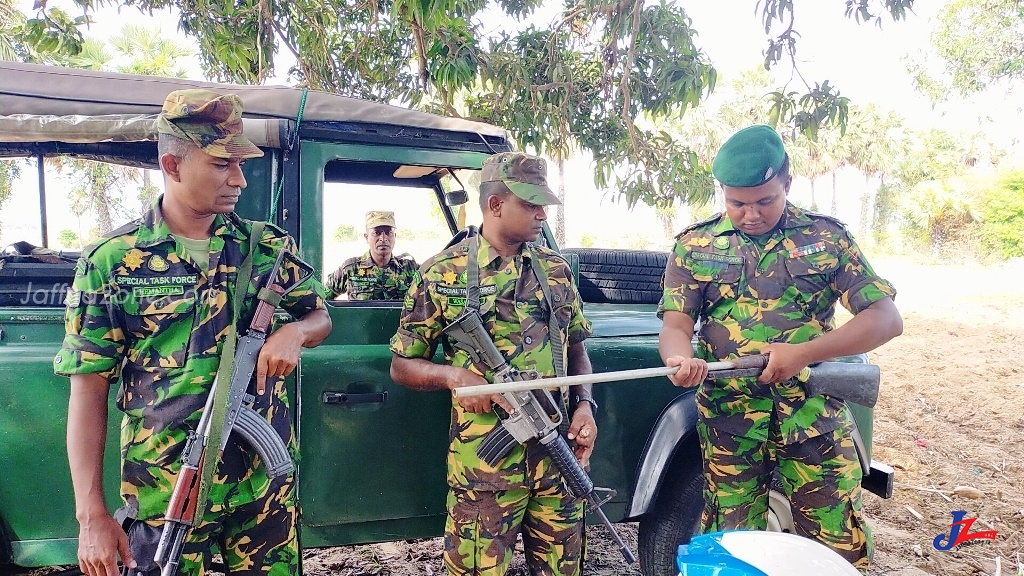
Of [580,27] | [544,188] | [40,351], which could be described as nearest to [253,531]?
[40,351]

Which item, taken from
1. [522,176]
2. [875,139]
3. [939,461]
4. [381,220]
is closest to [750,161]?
[522,176]

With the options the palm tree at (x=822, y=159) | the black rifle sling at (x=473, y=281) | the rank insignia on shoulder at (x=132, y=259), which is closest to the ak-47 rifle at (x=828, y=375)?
the black rifle sling at (x=473, y=281)

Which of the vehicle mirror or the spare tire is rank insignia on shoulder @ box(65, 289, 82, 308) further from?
the spare tire

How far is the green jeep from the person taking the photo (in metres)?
2.00

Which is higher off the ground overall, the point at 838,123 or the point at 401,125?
the point at 838,123

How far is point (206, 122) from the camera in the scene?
5.38 ft

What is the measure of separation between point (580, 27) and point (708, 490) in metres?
4.62

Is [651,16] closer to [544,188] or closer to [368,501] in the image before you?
[544,188]

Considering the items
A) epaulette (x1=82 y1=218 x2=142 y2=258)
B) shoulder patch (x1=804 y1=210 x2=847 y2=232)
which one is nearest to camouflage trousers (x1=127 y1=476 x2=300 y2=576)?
epaulette (x1=82 y1=218 x2=142 y2=258)

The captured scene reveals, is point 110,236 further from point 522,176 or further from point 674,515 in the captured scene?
point 674,515

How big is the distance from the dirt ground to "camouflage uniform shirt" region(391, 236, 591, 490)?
1.45 m

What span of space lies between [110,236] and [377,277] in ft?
9.94

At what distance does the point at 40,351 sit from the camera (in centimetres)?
201

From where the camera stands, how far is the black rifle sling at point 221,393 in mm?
1564
